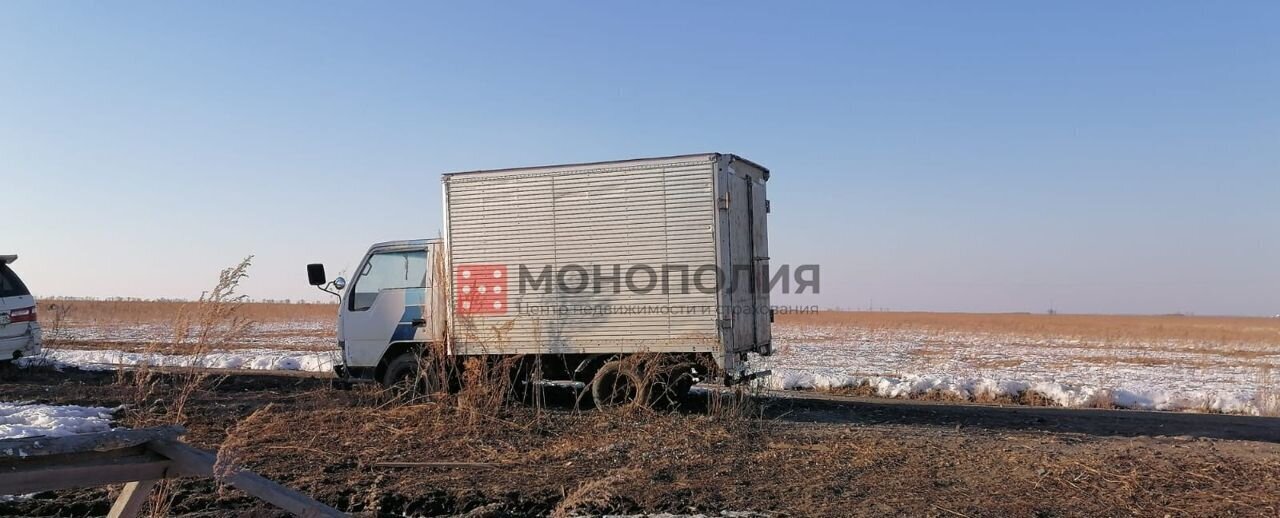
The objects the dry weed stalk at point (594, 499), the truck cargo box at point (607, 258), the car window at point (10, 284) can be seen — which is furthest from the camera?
the car window at point (10, 284)

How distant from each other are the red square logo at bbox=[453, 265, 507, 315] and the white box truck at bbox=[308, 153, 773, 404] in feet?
0.04

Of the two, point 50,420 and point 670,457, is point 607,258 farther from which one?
point 50,420

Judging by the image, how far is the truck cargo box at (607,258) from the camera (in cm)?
956

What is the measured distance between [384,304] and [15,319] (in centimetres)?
595

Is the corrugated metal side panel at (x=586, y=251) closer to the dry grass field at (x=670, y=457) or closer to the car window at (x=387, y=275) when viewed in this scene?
the car window at (x=387, y=275)

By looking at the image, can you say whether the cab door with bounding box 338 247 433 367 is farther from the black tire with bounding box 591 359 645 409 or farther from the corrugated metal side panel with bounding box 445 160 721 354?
the black tire with bounding box 591 359 645 409

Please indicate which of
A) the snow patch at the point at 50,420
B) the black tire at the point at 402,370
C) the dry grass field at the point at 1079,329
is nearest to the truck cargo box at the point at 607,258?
the black tire at the point at 402,370

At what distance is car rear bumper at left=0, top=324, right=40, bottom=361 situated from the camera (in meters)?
12.1

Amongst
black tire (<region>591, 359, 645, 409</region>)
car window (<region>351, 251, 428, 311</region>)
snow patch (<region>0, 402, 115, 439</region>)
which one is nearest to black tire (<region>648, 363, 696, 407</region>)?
black tire (<region>591, 359, 645, 409</region>)

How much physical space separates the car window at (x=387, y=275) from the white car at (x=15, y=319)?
214 inches

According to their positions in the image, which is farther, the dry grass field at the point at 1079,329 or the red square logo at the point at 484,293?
the dry grass field at the point at 1079,329

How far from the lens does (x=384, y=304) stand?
1068cm

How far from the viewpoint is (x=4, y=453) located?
9.28 feet

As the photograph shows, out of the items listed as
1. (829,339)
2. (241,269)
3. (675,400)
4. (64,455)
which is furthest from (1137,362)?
(64,455)
